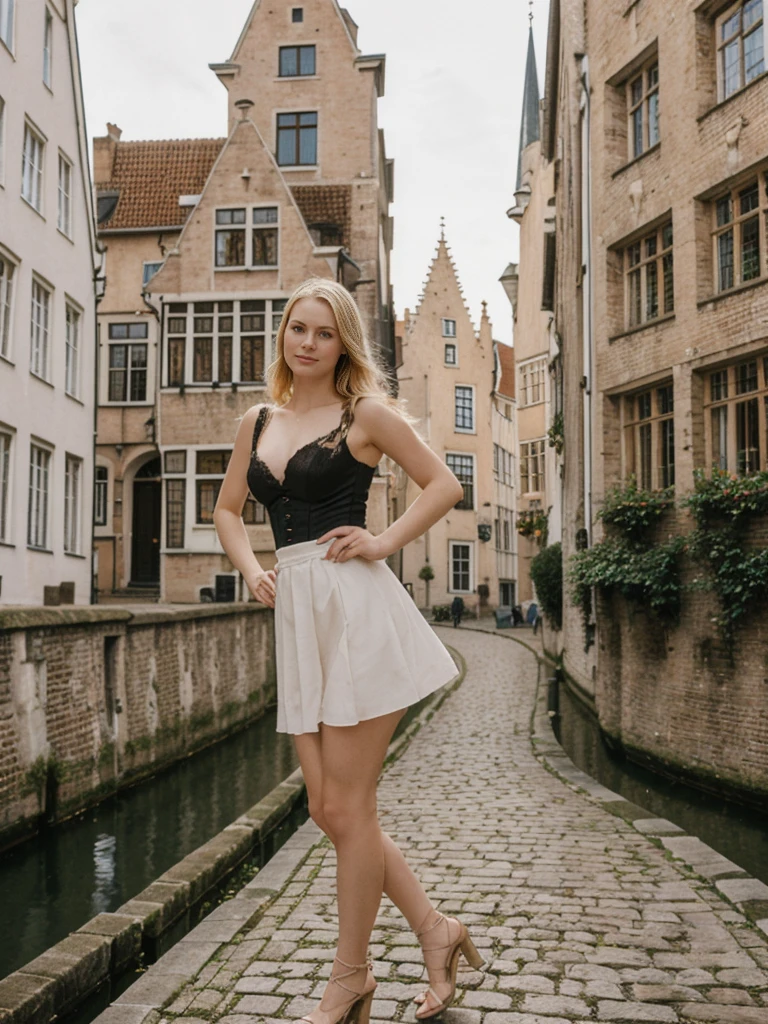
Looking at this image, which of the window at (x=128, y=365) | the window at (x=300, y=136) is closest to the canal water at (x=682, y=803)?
the window at (x=128, y=365)

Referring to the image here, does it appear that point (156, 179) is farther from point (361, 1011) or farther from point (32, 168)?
point (361, 1011)

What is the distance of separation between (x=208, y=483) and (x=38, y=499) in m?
7.99

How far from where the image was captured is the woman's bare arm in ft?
11.9

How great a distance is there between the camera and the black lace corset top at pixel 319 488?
3.48 meters

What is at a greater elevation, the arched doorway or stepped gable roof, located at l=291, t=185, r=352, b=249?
stepped gable roof, located at l=291, t=185, r=352, b=249

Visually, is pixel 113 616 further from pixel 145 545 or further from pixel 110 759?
pixel 145 545

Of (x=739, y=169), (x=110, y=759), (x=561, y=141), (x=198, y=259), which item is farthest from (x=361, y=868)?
(x=198, y=259)

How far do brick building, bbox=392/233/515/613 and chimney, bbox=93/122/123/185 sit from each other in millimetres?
20709

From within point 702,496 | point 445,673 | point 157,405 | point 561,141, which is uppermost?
point 561,141

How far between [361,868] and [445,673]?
0.67 metres

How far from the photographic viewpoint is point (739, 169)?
45.5 ft

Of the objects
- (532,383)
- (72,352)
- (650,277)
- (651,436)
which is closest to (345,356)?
(651,436)

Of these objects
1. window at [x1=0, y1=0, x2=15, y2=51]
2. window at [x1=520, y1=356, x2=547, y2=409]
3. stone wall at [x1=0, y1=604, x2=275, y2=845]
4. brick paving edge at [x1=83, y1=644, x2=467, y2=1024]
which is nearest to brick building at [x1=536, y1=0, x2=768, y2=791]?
stone wall at [x1=0, y1=604, x2=275, y2=845]

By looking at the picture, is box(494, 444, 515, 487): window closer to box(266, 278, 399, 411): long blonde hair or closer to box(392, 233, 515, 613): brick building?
box(392, 233, 515, 613): brick building
